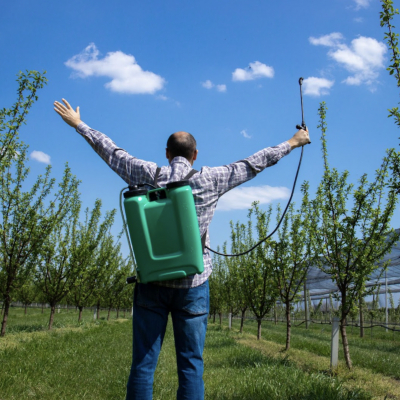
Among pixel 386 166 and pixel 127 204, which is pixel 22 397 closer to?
pixel 127 204

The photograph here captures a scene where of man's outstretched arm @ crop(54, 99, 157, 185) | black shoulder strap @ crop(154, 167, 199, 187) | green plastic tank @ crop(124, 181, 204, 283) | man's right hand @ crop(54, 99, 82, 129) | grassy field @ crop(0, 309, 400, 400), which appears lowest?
grassy field @ crop(0, 309, 400, 400)

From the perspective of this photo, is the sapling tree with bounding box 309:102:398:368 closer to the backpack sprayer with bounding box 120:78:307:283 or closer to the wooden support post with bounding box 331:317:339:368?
the wooden support post with bounding box 331:317:339:368

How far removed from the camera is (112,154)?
8.36ft

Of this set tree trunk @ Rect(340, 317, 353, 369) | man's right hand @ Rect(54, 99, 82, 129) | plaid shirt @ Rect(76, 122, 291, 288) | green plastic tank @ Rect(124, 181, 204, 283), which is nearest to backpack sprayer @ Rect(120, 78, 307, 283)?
green plastic tank @ Rect(124, 181, 204, 283)

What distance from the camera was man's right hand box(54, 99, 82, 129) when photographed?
2773 millimetres

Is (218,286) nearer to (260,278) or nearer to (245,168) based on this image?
(260,278)

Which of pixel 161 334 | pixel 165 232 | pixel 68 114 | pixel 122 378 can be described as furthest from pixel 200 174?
pixel 122 378

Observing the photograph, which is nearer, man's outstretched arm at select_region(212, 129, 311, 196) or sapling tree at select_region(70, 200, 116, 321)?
man's outstretched arm at select_region(212, 129, 311, 196)

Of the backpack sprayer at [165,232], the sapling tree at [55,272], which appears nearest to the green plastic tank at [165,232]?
the backpack sprayer at [165,232]

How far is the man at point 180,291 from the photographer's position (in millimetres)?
2225

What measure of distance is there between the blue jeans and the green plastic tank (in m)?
0.18

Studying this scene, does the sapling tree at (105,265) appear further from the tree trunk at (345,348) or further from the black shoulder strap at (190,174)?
the black shoulder strap at (190,174)

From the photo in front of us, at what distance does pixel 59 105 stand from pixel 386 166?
22.2 feet

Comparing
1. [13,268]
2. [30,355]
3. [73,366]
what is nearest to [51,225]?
[13,268]
